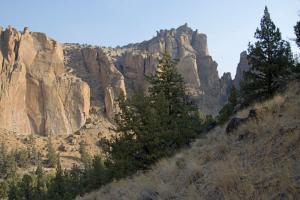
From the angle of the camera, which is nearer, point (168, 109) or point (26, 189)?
point (168, 109)

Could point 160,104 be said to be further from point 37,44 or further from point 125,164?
point 37,44

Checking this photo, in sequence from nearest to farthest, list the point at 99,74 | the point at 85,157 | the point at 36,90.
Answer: the point at 85,157
the point at 36,90
the point at 99,74

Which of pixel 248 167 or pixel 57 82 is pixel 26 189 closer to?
pixel 248 167

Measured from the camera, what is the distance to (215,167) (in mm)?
10742

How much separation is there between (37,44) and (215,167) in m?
162

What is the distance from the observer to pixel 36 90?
154m

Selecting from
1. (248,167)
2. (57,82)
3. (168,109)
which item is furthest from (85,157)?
(248,167)

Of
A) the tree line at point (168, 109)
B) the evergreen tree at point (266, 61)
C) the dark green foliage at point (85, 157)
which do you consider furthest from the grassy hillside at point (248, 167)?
the dark green foliage at point (85, 157)

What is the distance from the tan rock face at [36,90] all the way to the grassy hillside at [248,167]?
451 feet

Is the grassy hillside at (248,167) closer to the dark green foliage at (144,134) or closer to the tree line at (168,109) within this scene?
the tree line at (168,109)

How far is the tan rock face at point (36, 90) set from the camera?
484ft

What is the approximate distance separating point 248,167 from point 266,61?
2109 centimetres

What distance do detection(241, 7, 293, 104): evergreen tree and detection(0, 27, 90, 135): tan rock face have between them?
123m

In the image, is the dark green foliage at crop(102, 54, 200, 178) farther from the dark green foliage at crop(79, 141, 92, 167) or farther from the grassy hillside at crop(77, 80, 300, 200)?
the dark green foliage at crop(79, 141, 92, 167)
